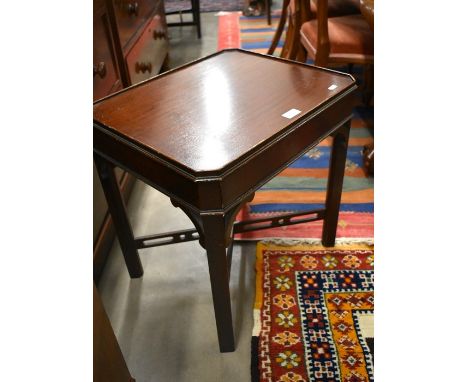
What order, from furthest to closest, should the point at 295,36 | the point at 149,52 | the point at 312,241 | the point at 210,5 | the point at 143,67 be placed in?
the point at 210,5, the point at 295,36, the point at 149,52, the point at 143,67, the point at 312,241

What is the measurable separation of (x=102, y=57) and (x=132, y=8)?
501 mm

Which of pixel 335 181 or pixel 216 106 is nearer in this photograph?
pixel 216 106

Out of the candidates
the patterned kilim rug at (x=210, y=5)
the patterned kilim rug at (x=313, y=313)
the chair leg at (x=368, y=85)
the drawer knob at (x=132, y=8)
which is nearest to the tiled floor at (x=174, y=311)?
the patterned kilim rug at (x=313, y=313)

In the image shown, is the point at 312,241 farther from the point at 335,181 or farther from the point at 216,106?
the point at 216,106

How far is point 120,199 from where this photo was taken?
3.74 ft

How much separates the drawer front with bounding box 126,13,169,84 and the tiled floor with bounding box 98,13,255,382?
68 centimetres

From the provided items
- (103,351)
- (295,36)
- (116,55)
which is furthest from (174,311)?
(295,36)

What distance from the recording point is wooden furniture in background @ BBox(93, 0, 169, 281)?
1.31 m

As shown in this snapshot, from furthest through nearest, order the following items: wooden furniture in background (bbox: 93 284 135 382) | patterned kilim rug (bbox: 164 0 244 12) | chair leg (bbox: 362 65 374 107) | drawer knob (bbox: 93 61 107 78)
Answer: patterned kilim rug (bbox: 164 0 244 12) → chair leg (bbox: 362 65 374 107) → drawer knob (bbox: 93 61 107 78) → wooden furniture in background (bbox: 93 284 135 382)

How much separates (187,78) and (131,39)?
2.58ft

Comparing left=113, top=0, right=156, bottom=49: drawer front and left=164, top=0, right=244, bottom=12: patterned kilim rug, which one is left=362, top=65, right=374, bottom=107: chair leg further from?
left=164, top=0, right=244, bottom=12: patterned kilim rug

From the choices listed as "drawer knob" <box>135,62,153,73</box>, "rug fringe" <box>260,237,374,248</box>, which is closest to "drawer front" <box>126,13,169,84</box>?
"drawer knob" <box>135,62,153,73</box>

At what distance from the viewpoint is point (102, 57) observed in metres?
1.36

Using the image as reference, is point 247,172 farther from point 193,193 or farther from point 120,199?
point 120,199
